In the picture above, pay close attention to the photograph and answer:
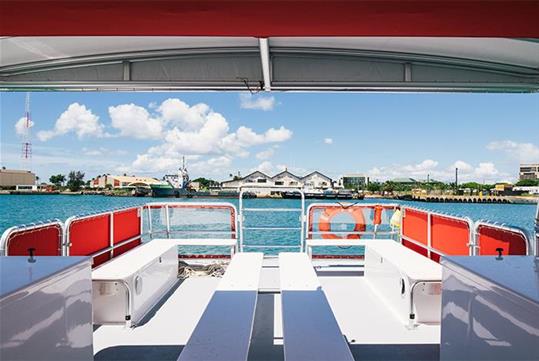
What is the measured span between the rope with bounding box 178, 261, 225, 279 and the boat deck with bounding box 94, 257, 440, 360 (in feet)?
1.29

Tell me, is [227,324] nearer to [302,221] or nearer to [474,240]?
[474,240]

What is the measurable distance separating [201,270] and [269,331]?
1.85 metres

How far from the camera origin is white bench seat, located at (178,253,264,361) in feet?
5.37

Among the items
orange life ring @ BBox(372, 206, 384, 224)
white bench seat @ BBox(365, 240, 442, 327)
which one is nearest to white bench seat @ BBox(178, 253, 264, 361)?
white bench seat @ BBox(365, 240, 442, 327)

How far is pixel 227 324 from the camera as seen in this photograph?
197 centimetres

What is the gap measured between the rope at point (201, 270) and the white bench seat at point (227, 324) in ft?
4.25

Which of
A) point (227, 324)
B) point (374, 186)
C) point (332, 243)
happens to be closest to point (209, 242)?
point (332, 243)

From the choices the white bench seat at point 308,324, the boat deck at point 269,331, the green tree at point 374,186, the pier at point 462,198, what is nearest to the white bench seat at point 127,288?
the boat deck at point 269,331

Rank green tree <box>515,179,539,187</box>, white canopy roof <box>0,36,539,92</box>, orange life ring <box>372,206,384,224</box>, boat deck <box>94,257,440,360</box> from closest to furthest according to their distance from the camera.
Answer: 1. boat deck <box>94,257,440,360</box>
2. white canopy roof <box>0,36,539,92</box>
3. orange life ring <box>372,206,384,224</box>
4. green tree <box>515,179,539,187</box>

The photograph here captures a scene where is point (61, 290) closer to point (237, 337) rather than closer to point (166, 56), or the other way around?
point (237, 337)

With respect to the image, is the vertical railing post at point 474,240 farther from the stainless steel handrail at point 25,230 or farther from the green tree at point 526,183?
the green tree at point 526,183

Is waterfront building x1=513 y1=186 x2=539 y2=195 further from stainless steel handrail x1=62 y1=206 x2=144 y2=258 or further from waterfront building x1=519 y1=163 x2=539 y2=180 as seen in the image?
stainless steel handrail x1=62 y1=206 x2=144 y2=258
